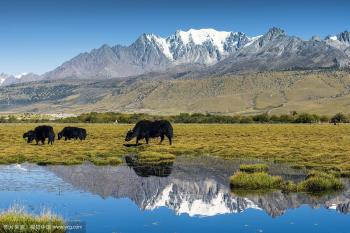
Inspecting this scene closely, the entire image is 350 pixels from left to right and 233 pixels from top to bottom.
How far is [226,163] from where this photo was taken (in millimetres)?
37625

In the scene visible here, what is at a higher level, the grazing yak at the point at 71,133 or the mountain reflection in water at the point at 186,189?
the grazing yak at the point at 71,133

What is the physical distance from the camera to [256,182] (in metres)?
25.4

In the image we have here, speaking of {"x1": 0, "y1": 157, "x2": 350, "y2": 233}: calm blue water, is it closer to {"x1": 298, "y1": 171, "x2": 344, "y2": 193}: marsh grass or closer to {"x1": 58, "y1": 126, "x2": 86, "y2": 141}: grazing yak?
{"x1": 298, "y1": 171, "x2": 344, "y2": 193}: marsh grass

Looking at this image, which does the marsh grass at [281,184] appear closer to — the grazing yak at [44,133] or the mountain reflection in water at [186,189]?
the mountain reflection in water at [186,189]

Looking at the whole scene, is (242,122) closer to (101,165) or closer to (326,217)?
(101,165)

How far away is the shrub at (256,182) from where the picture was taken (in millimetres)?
25234

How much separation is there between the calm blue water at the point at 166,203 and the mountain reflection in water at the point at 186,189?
0.14 ft

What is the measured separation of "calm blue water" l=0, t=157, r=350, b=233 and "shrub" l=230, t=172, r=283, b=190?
2.81 ft

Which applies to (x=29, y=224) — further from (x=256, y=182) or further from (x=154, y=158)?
(x=154, y=158)

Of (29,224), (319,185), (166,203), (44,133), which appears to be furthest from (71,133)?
(29,224)

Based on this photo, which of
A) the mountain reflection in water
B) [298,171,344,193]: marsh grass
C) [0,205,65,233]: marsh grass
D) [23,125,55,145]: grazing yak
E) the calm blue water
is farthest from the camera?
[23,125,55,145]: grazing yak

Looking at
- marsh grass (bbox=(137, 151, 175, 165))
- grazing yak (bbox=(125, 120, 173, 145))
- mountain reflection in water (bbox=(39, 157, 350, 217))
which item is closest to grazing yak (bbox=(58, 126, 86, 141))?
grazing yak (bbox=(125, 120, 173, 145))

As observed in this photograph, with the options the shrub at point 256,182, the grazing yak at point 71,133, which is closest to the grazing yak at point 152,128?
the grazing yak at point 71,133

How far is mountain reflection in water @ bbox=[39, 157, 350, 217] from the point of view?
21.4 meters
